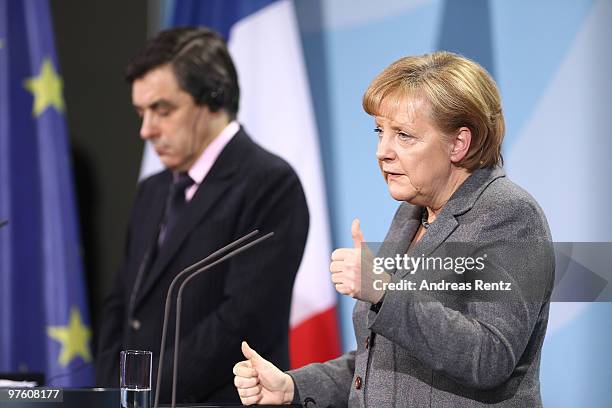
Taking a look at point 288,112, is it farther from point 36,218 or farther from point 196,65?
point 36,218

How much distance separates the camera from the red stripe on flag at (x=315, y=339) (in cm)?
333

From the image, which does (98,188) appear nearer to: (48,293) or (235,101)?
(48,293)

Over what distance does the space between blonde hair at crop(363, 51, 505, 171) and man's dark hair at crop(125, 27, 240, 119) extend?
45.7 inches

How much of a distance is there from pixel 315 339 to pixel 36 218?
1.19 meters

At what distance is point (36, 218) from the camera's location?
3613 mm

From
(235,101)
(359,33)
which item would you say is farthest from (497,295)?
(359,33)

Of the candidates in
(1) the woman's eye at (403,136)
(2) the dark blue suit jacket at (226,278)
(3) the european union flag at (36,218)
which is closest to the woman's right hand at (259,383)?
(1) the woman's eye at (403,136)

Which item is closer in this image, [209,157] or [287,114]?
[209,157]

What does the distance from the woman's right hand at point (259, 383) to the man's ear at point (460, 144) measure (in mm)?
551

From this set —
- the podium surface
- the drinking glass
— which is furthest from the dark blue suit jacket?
the drinking glass

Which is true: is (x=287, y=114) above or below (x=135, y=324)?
above

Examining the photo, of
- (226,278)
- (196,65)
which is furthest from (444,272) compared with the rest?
(196,65)

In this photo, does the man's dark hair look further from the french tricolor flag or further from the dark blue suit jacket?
the french tricolor flag

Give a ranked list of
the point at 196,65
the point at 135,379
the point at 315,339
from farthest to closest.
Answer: the point at 315,339 → the point at 196,65 → the point at 135,379
